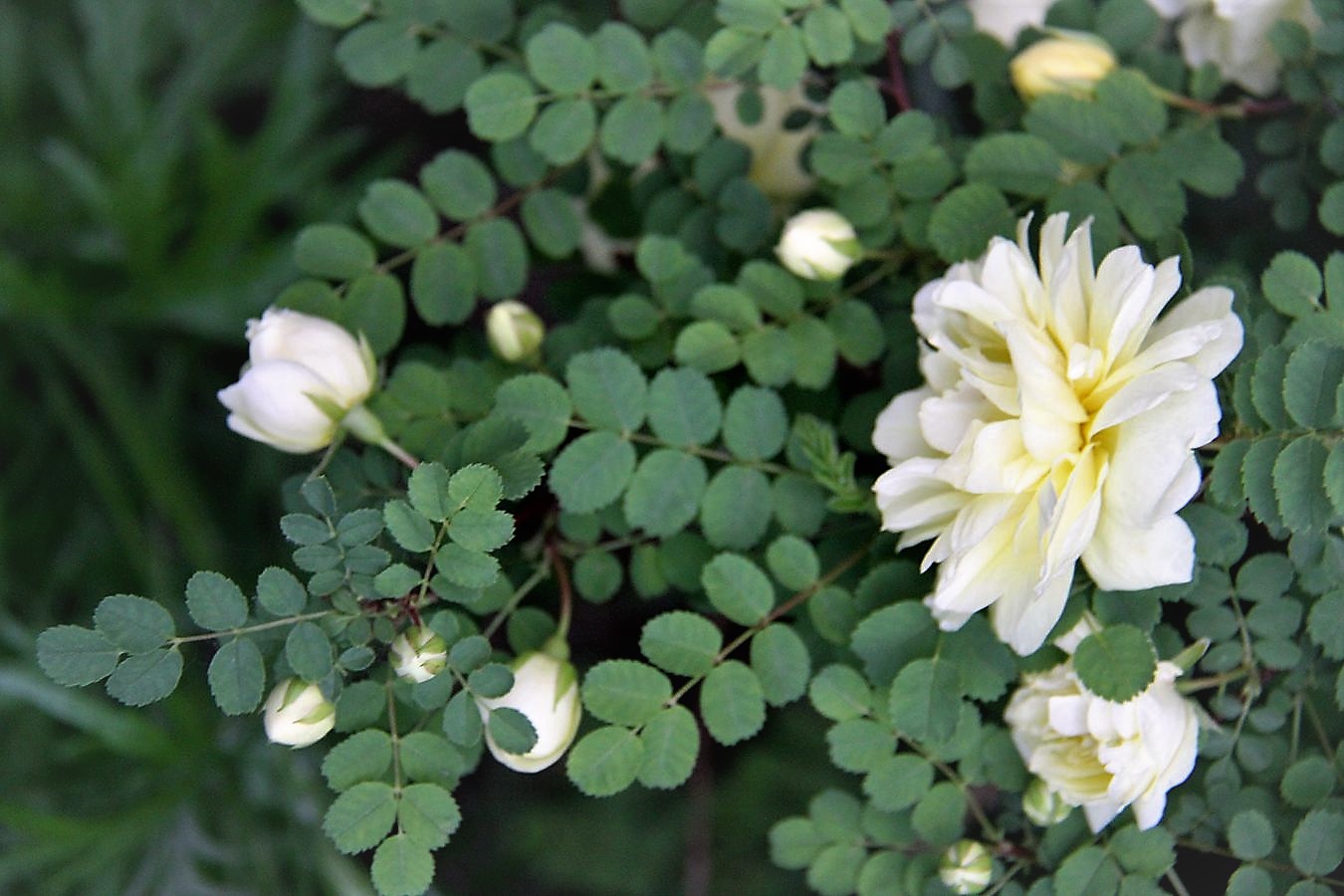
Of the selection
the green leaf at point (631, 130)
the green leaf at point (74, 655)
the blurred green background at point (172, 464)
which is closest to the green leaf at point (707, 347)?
the green leaf at point (631, 130)

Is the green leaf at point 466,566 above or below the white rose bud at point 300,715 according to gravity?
above

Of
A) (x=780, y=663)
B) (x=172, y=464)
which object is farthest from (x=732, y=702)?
(x=172, y=464)

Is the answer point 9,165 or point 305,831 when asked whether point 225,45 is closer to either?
point 9,165

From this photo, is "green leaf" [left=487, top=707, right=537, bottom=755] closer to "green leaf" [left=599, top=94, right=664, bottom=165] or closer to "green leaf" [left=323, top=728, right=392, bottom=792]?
"green leaf" [left=323, top=728, right=392, bottom=792]

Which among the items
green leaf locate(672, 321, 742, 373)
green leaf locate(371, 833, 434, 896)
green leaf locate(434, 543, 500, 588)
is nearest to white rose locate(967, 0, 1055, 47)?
green leaf locate(672, 321, 742, 373)

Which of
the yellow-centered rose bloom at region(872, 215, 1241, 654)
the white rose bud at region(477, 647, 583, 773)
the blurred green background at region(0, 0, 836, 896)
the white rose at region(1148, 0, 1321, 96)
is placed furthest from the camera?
the blurred green background at region(0, 0, 836, 896)

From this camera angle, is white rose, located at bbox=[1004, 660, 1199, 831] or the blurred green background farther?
the blurred green background

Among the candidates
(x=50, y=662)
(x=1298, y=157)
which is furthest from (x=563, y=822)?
(x=1298, y=157)

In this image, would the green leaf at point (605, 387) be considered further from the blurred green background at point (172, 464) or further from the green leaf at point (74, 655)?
the blurred green background at point (172, 464)
